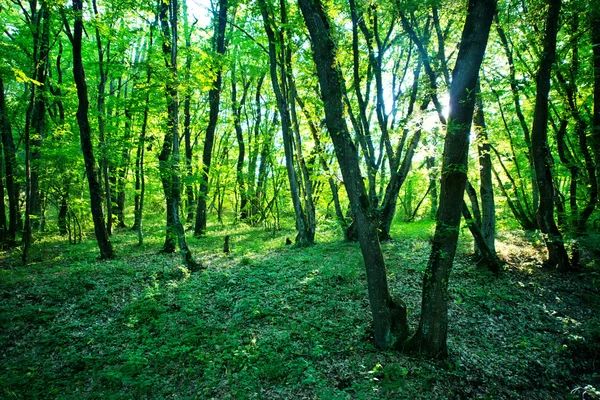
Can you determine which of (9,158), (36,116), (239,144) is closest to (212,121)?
(239,144)

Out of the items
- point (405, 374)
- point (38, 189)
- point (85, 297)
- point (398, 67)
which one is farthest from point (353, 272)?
point (38, 189)

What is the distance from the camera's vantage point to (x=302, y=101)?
14.4m

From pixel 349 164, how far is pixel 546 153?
264 inches

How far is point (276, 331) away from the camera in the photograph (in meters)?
6.25

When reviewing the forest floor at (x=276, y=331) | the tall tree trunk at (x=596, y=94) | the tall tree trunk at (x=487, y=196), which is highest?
the tall tree trunk at (x=596, y=94)

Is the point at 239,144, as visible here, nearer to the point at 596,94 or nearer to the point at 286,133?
the point at 286,133

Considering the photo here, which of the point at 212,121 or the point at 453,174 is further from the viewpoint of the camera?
the point at 212,121

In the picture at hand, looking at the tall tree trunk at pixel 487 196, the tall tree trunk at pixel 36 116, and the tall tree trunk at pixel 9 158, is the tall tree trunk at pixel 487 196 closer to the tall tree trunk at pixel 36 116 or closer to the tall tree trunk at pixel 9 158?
the tall tree trunk at pixel 36 116

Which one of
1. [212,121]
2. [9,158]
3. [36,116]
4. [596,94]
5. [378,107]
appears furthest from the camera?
[212,121]

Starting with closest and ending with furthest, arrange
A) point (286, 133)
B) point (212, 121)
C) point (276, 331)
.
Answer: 1. point (276, 331)
2. point (286, 133)
3. point (212, 121)

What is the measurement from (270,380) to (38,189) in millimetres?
13691

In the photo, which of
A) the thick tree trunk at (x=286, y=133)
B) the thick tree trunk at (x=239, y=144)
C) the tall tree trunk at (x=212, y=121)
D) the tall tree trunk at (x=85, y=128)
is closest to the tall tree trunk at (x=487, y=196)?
the thick tree trunk at (x=286, y=133)

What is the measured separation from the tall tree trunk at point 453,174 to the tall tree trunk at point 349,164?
559mm

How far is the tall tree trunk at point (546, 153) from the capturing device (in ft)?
24.7
